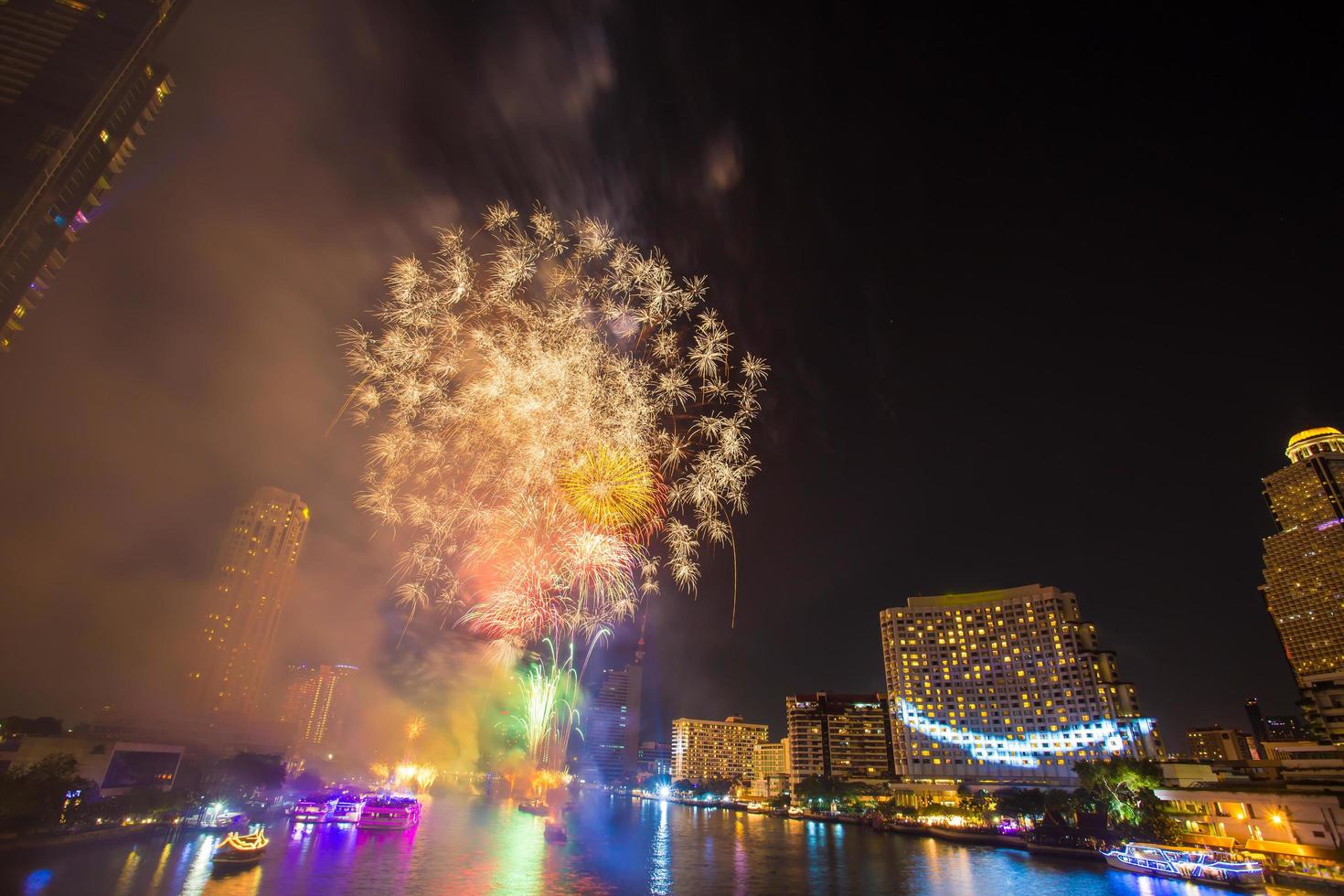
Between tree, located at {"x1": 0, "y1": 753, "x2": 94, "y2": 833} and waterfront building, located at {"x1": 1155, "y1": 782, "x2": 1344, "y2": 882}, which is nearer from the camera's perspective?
tree, located at {"x1": 0, "y1": 753, "x2": 94, "y2": 833}

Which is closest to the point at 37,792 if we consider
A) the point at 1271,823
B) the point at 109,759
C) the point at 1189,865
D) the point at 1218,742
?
the point at 109,759

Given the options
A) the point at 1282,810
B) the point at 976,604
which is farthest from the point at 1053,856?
the point at 976,604

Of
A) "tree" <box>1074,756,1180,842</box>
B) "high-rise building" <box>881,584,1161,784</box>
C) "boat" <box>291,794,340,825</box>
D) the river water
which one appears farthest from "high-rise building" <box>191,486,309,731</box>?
"tree" <box>1074,756,1180,842</box>

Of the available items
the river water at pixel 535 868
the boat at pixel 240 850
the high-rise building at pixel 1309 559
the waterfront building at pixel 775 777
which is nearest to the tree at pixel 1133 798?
the river water at pixel 535 868

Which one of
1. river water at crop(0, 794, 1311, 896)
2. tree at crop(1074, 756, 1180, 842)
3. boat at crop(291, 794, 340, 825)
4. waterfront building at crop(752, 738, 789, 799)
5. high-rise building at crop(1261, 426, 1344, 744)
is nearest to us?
river water at crop(0, 794, 1311, 896)

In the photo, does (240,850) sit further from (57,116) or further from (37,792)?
(57,116)

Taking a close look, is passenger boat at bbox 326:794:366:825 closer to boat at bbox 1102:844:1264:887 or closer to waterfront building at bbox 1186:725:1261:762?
boat at bbox 1102:844:1264:887

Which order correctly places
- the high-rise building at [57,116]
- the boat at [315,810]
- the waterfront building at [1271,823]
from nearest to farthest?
the high-rise building at [57,116] < the waterfront building at [1271,823] < the boat at [315,810]

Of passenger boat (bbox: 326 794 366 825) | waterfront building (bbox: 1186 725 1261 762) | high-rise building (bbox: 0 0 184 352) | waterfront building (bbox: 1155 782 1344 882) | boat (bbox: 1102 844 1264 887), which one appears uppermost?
high-rise building (bbox: 0 0 184 352)

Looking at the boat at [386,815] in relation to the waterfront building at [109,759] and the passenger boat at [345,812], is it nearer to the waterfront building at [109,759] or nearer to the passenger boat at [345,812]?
the passenger boat at [345,812]
